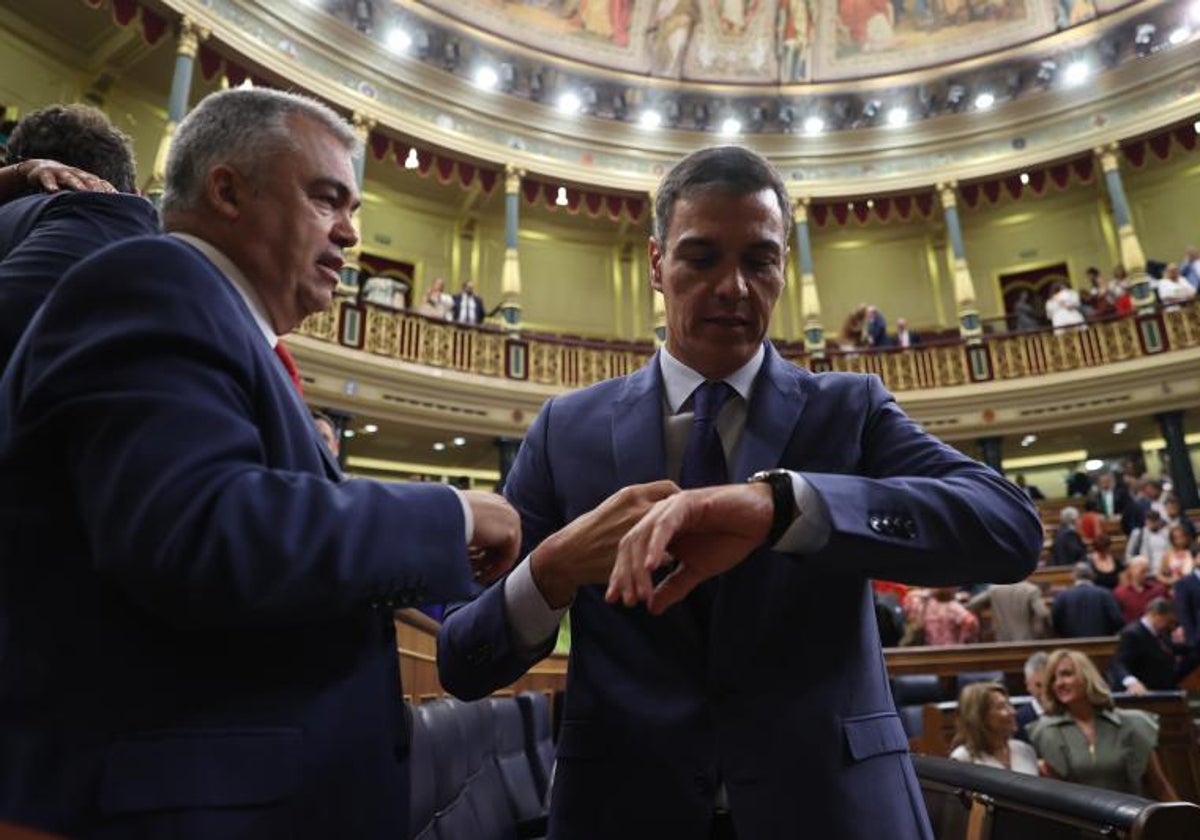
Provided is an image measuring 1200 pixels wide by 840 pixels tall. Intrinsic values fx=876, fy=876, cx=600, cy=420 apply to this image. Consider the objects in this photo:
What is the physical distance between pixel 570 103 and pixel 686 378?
13.8 metres

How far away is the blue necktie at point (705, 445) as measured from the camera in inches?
44.3

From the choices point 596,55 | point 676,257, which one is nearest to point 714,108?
point 596,55

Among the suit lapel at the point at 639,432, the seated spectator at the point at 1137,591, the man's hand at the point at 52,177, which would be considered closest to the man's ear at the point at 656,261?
the suit lapel at the point at 639,432

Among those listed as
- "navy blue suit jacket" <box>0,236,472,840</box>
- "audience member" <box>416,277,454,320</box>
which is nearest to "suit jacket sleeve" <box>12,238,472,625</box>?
"navy blue suit jacket" <box>0,236,472,840</box>

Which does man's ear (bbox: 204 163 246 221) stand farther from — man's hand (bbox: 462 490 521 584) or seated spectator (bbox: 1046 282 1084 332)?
seated spectator (bbox: 1046 282 1084 332)

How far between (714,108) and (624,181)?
2.44 metres

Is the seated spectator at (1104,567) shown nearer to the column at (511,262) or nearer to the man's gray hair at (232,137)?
the column at (511,262)

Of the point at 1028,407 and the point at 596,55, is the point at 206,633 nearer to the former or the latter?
the point at 1028,407

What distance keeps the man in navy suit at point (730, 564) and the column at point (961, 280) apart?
1308 cm

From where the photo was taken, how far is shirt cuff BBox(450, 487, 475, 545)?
88 centimetres

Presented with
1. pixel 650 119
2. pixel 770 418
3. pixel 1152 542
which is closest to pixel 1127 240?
pixel 1152 542

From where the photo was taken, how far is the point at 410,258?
573 inches

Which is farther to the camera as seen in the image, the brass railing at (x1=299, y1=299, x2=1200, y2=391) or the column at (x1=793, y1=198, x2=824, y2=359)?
the column at (x1=793, y1=198, x2=824, y2=359)

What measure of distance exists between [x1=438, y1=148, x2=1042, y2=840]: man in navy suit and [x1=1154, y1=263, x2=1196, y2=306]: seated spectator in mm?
13160
